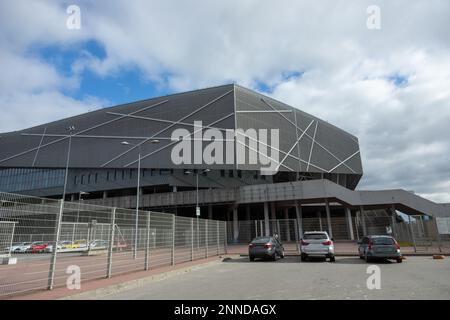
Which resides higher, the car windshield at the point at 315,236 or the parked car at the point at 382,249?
the car windshield at the point at 315,236

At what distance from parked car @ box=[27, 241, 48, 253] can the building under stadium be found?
3276 centimetres

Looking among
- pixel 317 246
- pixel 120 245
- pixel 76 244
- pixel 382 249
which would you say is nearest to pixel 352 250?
pixel 317 246

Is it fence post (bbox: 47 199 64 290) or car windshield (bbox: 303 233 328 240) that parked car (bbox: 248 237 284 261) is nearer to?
car windshield (bbox: 303 233 328 240)

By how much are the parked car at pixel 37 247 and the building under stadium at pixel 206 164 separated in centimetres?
3276

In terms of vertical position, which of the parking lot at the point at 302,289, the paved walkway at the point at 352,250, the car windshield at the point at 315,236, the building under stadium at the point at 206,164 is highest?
the building under stadium at the point at 206,164

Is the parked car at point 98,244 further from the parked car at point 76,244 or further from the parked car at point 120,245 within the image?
the parked car at point 76,244

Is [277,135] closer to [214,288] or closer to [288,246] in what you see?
[288,246]

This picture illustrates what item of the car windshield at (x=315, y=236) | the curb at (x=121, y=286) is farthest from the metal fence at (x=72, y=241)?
the car windshield at (x=315, y=236)

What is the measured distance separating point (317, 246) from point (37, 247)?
14033mm

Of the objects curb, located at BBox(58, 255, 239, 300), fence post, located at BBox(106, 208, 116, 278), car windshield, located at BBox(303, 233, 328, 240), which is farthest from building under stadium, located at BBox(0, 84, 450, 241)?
fence post, located at BBox(106, 208, 116, 278)

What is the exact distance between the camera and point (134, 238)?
1278 cm

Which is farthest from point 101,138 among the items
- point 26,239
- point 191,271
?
point 26,239

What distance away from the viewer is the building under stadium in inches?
1713

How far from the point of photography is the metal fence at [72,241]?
8148mm
